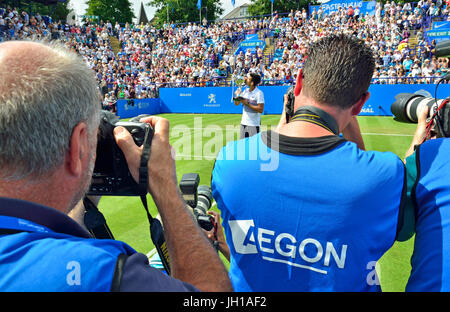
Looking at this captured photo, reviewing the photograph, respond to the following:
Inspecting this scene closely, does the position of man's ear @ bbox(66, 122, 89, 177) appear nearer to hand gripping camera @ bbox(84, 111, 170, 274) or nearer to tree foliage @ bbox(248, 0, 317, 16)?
hand gripping camera @ bbox(84, 111, 170, 274)

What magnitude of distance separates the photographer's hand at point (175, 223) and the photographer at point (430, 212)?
0.69 m

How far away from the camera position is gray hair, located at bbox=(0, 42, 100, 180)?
913 millimetres

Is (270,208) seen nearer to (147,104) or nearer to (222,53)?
(147,104)

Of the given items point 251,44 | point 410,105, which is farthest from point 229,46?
point 410,105

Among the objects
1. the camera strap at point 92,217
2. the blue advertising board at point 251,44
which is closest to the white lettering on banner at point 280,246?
the camera strap at point 92,217

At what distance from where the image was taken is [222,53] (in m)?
28.5

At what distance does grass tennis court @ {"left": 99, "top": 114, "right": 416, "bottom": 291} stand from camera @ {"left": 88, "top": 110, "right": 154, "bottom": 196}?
291 cm

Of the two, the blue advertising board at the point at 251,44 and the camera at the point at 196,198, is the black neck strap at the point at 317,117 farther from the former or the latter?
the blue advertising board at the point at 251,44

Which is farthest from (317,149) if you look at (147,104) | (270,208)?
(147,104)

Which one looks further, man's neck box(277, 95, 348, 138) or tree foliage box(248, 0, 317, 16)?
tree foliage box(248, 0, 317, 16)

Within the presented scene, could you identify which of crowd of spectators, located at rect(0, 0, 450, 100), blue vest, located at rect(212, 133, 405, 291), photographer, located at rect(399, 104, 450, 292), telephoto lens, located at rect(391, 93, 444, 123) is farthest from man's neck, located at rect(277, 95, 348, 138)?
crowd of spectators, located at rect(0, 0, 450, 100)

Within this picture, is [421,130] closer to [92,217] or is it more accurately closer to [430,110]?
[430,110]

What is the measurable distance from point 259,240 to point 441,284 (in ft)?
2.40

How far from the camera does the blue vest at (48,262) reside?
2.58ft
